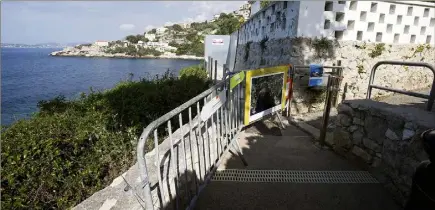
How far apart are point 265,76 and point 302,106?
2.36 meters

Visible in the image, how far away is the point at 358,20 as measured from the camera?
19.7 feet

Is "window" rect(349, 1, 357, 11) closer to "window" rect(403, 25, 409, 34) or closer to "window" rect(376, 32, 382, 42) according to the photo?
"window" rect(376, 32, 382, 42)

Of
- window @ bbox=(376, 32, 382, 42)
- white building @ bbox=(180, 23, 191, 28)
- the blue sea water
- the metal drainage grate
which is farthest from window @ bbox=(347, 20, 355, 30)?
white building @ bbox=(180, 23, 191, 28)

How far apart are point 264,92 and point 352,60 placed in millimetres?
3164

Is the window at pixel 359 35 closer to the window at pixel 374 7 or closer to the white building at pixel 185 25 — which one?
the window at pixel 374 7

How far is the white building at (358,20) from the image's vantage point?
570cm

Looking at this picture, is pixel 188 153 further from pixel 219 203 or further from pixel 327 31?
pixel 327 31

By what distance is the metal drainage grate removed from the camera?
3104 millimetres

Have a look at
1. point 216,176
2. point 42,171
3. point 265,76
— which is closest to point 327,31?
point 265,76

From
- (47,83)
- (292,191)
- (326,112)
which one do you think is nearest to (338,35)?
(326,112)

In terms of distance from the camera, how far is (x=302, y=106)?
6148mm

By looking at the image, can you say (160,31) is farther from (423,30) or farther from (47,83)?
(423,30)

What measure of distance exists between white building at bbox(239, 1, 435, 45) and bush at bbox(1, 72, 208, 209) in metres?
4.02

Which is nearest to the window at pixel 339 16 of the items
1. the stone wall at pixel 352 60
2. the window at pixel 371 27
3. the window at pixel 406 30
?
the stone wall at pixel 352 60
